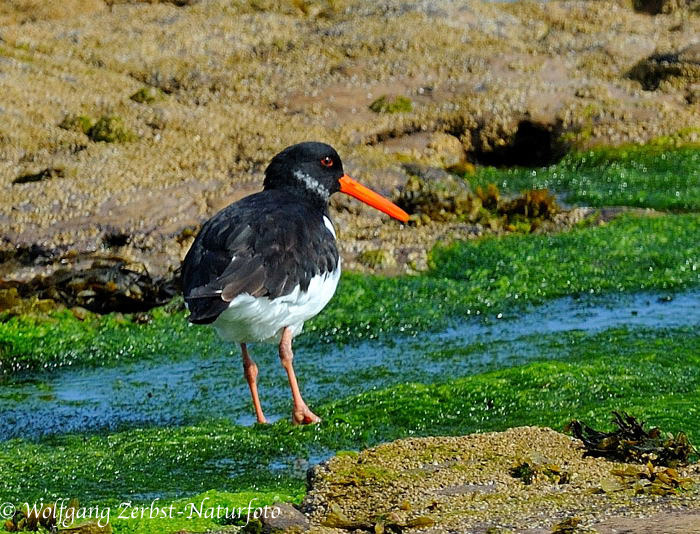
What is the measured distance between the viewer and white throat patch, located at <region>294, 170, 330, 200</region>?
6.56m

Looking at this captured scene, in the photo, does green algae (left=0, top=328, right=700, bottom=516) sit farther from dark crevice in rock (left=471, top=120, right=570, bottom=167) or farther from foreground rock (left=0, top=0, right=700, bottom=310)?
dark crevice in rock (left=471, top=120, right=570, bottom=167)

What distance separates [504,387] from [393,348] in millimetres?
1593

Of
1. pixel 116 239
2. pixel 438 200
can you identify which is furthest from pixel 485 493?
pixel 438 200

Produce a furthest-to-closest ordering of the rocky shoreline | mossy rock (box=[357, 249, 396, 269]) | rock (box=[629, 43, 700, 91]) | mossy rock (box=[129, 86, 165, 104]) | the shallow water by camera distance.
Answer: rock (box=[629, 43, 700, 91]), mossy rock (box=[129, 86, 165, 104]), mossy rock (box=[357, 249, 396, 269]), the shallow water, the rocky shoreline

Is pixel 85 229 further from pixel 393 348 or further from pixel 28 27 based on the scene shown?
pixel 28 27

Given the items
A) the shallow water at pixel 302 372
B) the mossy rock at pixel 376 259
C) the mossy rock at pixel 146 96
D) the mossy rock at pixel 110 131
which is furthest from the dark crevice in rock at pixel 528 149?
the shallow water at pixel 302 372

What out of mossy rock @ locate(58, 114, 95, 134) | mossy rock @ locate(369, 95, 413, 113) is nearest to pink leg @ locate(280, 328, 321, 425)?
mossy rock @ locate(58, 114, 95, 134)

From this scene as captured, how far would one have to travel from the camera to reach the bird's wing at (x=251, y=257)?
5.24 meters

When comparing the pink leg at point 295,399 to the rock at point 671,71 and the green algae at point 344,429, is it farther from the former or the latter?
the rock at point 671,71

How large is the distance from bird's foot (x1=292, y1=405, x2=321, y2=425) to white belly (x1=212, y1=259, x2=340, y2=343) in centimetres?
45

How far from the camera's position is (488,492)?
371 centimetres

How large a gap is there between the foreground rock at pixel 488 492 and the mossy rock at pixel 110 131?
7268 millimetres

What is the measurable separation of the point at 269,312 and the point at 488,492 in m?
2.09

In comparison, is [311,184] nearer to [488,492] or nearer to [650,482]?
[488,492]
